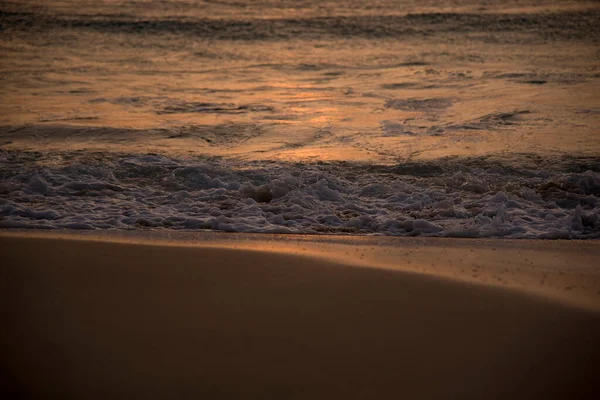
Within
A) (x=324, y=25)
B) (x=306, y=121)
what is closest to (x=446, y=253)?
(x=306, y=121)

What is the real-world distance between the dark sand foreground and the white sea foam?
1.46 metres

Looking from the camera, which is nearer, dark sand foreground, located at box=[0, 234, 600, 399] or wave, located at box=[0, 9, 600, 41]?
dark sand foreground, located at box=[0, 234, 600, 399]

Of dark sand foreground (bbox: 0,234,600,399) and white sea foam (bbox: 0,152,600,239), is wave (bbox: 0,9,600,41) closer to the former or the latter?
white sea foam (bbox: 0,152,600,239)

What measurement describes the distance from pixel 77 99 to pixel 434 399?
33.1ft

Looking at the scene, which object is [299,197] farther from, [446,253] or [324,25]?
[324,25]

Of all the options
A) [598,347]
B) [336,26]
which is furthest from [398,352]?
[336,26]

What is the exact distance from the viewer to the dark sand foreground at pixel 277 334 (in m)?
3.16

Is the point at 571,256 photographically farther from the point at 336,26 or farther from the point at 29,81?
the point at 336,26

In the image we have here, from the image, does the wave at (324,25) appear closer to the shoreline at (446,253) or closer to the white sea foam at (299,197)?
the white sea foam at (299,197)

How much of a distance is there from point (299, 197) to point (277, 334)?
129 inches

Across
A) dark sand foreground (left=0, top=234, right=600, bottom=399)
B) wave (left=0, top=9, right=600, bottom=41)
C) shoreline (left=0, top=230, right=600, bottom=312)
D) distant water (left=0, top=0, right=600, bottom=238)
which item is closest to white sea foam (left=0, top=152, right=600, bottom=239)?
distant water (left=0, top=0, right=600, bottom=238)

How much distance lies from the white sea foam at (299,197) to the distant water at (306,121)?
2cm

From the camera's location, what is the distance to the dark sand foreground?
316 cm

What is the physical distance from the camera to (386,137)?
9469 millimetres
